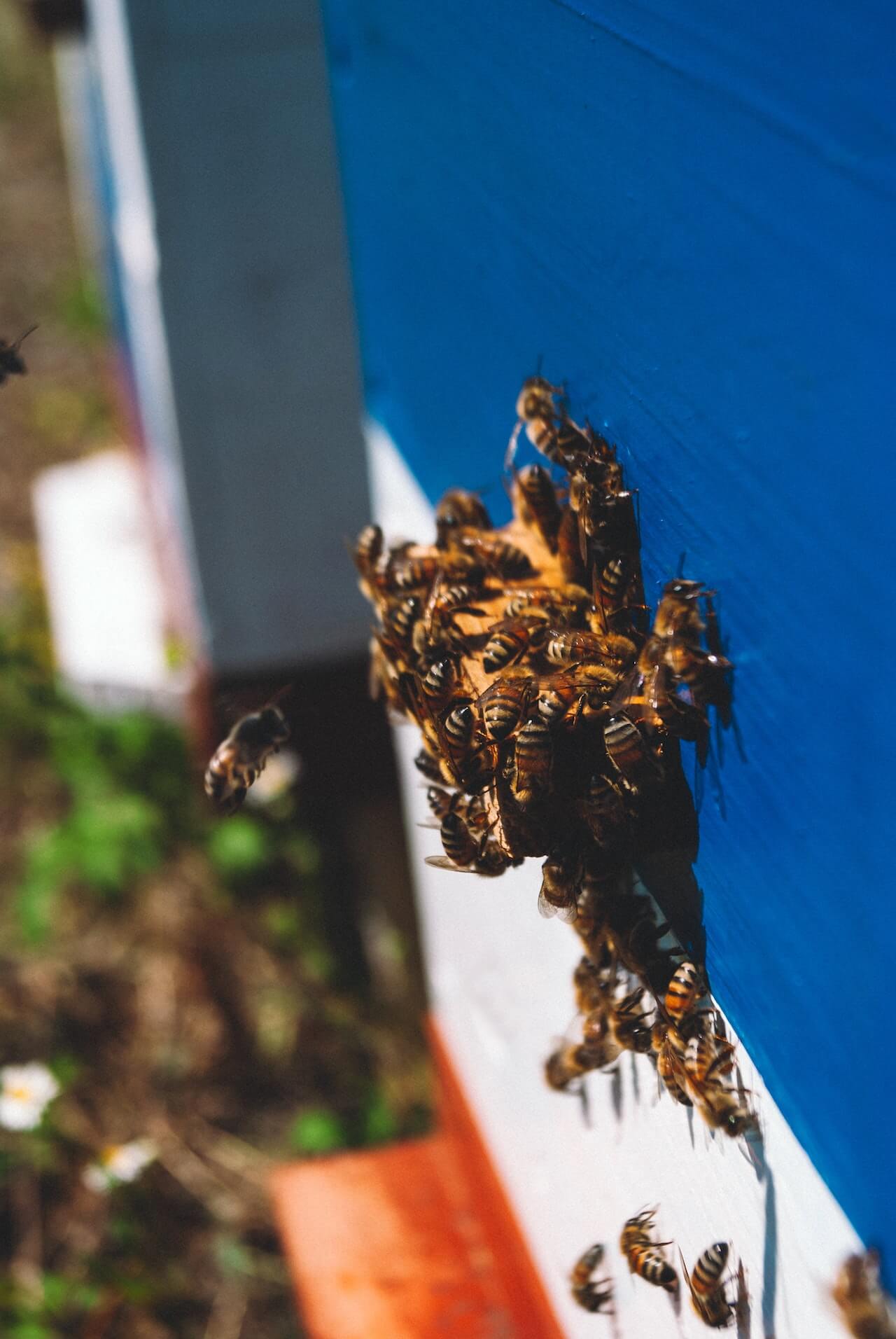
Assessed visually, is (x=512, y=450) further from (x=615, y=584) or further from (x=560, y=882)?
(x=560, y=882)

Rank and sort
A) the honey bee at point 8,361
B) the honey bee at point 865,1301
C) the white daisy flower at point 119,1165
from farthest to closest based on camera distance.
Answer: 1. the white daisy flower at point 119,1165
2. the honey bee at point 8,361
3. the honey bee at point 865,1301

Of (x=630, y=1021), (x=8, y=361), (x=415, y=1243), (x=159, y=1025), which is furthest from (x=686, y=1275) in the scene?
(x=159, y=1025)

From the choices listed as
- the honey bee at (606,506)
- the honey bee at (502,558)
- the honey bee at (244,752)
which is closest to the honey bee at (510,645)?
the honey bee at (606,506)

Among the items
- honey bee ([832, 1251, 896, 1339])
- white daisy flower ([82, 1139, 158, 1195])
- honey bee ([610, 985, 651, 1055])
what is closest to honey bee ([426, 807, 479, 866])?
honey bee ([610, 985, 651, 1055])

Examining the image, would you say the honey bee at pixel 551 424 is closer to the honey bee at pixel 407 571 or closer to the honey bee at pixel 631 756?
the honey bee at pixel 407 571

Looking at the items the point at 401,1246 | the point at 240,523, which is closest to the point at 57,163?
the point at 240,523

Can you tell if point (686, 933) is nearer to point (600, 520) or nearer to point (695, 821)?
point (695, 821)

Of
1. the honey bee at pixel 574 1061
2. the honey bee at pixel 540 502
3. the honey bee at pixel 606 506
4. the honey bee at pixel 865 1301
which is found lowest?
the honey bee at pixel 865 1301
